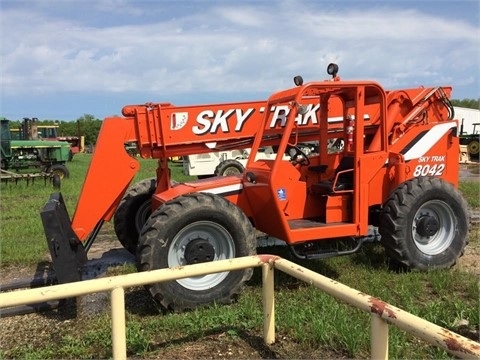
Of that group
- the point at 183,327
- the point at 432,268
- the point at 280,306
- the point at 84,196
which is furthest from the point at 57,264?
the point at 432,268

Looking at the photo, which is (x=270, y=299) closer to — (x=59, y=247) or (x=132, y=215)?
(x=59, y=247)

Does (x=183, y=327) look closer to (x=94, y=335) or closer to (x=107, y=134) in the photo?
(x=94, y=335)

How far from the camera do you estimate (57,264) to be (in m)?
5.10

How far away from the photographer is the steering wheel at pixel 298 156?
20.3 ft

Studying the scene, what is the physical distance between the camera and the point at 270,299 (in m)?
3.91

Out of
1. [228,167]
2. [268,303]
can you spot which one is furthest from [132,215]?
[228,167]

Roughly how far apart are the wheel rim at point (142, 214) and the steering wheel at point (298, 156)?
6.92 feet

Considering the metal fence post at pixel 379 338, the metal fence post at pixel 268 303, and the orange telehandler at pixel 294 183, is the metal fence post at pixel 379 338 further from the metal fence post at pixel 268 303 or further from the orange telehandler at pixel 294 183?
the orange telehandler at pixel 294 183

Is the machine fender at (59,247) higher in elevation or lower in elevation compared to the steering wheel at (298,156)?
lower

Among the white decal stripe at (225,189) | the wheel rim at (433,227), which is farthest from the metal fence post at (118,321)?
the wheel rim at (433,227)

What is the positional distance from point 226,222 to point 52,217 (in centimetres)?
171

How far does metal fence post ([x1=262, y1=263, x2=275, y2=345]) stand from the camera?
3805 mm

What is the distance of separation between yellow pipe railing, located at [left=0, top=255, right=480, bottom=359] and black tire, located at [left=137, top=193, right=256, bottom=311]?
3.78 ft

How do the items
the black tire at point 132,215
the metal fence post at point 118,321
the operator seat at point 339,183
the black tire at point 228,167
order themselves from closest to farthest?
1. the metal fence post at point 118,321
2. the operator seat at point 339,183
3. the black tire at point 132,215
4. the black tire at point 228,167
